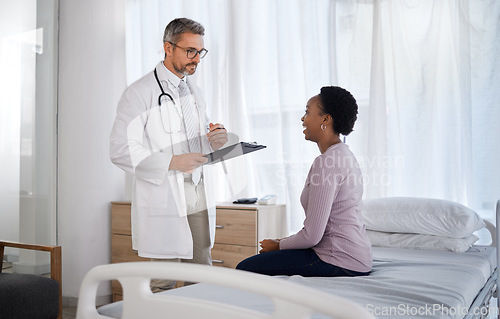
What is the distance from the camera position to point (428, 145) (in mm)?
2549

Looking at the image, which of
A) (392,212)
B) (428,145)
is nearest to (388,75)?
(428,145)

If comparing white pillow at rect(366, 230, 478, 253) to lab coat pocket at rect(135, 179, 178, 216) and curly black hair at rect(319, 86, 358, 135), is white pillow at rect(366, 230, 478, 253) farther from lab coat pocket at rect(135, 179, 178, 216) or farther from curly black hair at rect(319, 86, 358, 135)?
lab coat pocket at rect(135, 179, 178, 216)

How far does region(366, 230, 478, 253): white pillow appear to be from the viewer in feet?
7.01

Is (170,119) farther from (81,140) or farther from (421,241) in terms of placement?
(81,140)

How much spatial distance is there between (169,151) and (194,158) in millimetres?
168

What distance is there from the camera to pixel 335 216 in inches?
62.9

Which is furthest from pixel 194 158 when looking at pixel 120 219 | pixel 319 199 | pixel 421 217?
pixel 120 219

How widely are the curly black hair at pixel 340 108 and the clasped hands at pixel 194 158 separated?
413 mm

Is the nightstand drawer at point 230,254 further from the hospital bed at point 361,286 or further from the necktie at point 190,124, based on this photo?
the necktie at point 190,124

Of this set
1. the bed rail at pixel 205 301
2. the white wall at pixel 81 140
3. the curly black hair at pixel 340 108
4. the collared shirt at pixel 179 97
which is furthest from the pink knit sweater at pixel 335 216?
the white wall at pixel 81 140

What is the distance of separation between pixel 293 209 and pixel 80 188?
144 cm

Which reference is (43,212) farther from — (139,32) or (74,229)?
(139,32)

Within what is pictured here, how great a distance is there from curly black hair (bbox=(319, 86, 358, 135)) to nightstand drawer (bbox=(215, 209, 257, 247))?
1.00m

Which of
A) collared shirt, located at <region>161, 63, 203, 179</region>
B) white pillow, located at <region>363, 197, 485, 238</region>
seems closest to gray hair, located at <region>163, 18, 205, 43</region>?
collared shirt, located at <region>161, 63, 203, 179</region>
